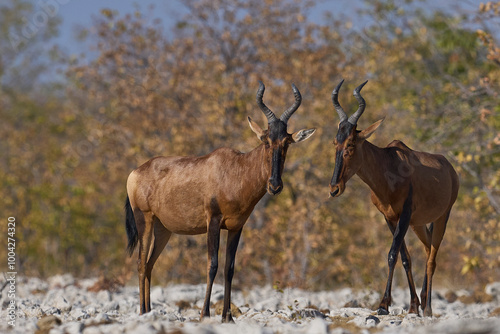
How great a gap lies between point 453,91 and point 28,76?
24.5 meters

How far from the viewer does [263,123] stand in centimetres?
1903

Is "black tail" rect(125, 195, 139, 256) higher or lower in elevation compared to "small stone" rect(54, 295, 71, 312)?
higher

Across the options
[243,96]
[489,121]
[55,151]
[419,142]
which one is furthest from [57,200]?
[489,121]

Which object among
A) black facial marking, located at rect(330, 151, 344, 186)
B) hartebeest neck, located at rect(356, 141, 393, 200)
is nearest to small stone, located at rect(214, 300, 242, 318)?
black facial marking, located at rect(330, 151, 344, 186)

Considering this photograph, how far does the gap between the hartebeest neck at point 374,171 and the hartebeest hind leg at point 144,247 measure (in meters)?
3.11

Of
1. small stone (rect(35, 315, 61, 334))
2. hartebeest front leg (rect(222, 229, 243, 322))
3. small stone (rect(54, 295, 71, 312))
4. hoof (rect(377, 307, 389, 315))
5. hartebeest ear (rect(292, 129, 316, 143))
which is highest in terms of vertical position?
hartebeest ear (rect(292, 129, 316, 143))

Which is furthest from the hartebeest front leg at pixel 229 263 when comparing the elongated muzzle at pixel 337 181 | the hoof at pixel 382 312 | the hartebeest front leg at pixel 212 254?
the hoof at pixel 382 312

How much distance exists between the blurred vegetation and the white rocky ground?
89.7 inches

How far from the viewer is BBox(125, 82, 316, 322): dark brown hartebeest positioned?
905cm

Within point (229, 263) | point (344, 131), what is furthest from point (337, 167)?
point (229, 263)

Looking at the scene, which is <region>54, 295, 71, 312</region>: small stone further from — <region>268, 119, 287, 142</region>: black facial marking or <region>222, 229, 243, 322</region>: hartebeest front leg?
<region>268, 119, 287, 142</region>: black facial marking

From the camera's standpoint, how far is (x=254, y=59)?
2036 centimetres

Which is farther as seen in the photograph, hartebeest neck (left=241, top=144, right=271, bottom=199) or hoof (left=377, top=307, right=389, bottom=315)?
hoof (left=377, top=307, right=389, bottom=315)

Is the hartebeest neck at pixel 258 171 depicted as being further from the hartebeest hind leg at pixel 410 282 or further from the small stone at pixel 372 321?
the hartebeest hind leg at pixel 410 282
